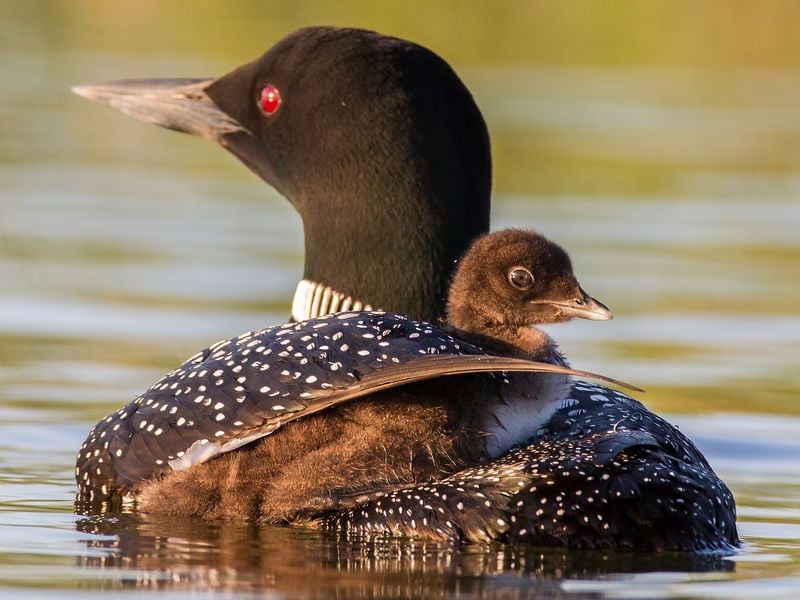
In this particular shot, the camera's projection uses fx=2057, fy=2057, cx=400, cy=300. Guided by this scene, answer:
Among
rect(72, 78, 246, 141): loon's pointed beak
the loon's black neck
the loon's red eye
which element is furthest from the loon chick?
rect(72, 78, 246, 141): loon's pointed beak

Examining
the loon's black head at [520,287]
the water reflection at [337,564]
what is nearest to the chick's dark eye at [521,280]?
the loon's black head at [520,287]

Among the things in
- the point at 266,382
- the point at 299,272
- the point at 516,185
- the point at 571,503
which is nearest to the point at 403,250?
the point at 266,382

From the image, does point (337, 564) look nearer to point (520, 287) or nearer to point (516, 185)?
point (520, 287)

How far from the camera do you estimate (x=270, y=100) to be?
7.71 meters

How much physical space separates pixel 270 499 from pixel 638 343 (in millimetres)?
4293

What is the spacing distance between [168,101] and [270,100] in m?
0.63

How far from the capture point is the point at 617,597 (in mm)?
5062

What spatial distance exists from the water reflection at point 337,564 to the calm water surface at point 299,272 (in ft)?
0.04

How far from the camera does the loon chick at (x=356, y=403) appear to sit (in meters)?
5.63

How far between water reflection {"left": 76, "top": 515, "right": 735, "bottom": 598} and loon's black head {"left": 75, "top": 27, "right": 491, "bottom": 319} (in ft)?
5.30

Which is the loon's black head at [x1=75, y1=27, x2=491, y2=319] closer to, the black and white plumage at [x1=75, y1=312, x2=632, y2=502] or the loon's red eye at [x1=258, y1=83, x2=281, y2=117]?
the loon's red eye at [x1=258, y1=83, x2=281, y2=117]

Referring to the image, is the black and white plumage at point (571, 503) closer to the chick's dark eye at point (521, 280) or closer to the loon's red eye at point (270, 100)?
the chick's dark eye at point (521, 280)

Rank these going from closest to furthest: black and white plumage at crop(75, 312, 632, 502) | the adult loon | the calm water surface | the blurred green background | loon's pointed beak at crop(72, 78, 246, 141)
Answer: the calm water surface, black and white plumage at crop(75, 312, 632, 502), the adult loon, loon's pointed beak at crop(72, 78, 246, 141), the blurred green background

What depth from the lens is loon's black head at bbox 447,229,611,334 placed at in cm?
590
